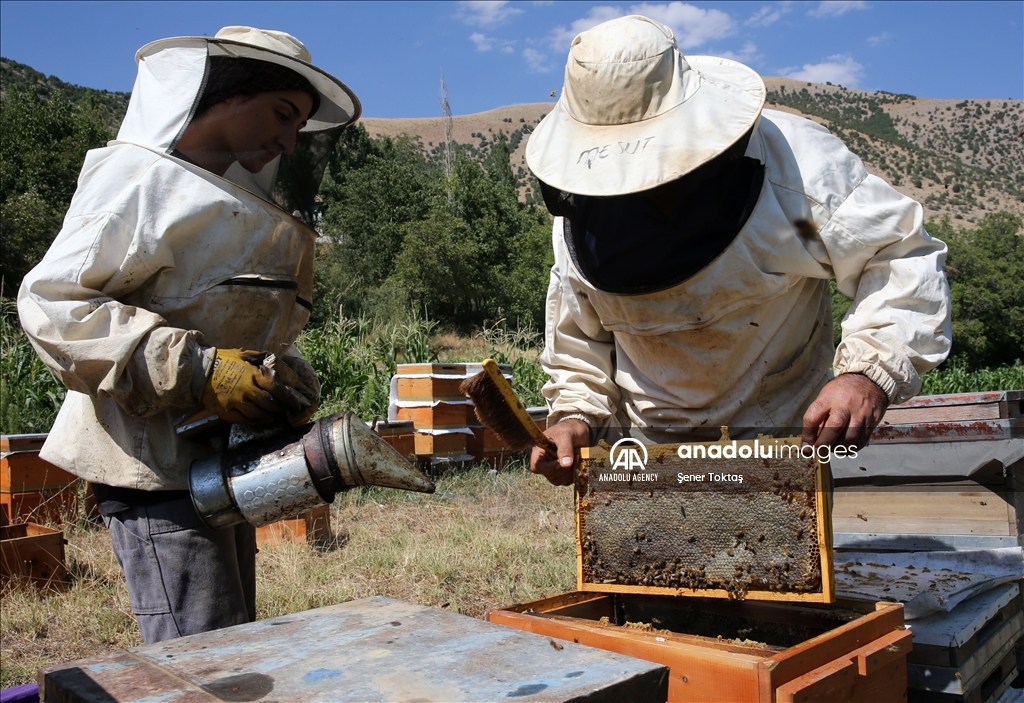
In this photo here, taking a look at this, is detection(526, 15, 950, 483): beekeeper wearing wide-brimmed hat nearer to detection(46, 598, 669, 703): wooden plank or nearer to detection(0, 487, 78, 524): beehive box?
detection(46, 598, 669, 703): wooden plank

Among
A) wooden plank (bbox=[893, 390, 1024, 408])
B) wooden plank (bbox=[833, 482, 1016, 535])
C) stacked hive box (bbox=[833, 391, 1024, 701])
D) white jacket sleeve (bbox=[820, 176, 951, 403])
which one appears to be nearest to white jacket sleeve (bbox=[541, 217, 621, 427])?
white jacket sleeve (bbox=[820, 176, 951, 403])

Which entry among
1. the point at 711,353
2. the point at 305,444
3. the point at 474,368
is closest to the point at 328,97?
the point at 305,444

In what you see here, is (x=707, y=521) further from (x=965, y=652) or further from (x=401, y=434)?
(x=401, y=434)

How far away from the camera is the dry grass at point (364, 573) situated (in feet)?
12.5

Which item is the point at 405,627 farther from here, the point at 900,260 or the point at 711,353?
the point at 900,260

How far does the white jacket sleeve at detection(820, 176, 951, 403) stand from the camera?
2025 millimetres

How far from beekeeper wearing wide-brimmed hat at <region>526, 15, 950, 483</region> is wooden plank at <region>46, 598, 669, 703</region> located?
903mm

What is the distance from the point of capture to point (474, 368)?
26.5 feet

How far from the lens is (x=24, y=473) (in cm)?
493

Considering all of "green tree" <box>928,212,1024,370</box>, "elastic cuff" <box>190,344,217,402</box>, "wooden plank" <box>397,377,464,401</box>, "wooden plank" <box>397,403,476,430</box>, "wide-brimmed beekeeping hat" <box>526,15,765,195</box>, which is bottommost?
"wooden plank" <box>397,403,476,430</box>

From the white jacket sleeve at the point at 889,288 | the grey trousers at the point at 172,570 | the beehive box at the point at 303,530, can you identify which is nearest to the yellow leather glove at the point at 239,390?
the grey trousers at the point at 172,570

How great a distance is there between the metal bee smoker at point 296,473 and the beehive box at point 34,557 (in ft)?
9.90

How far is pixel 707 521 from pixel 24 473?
4.56 m

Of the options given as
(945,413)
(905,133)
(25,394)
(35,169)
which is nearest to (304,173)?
(945,413)
